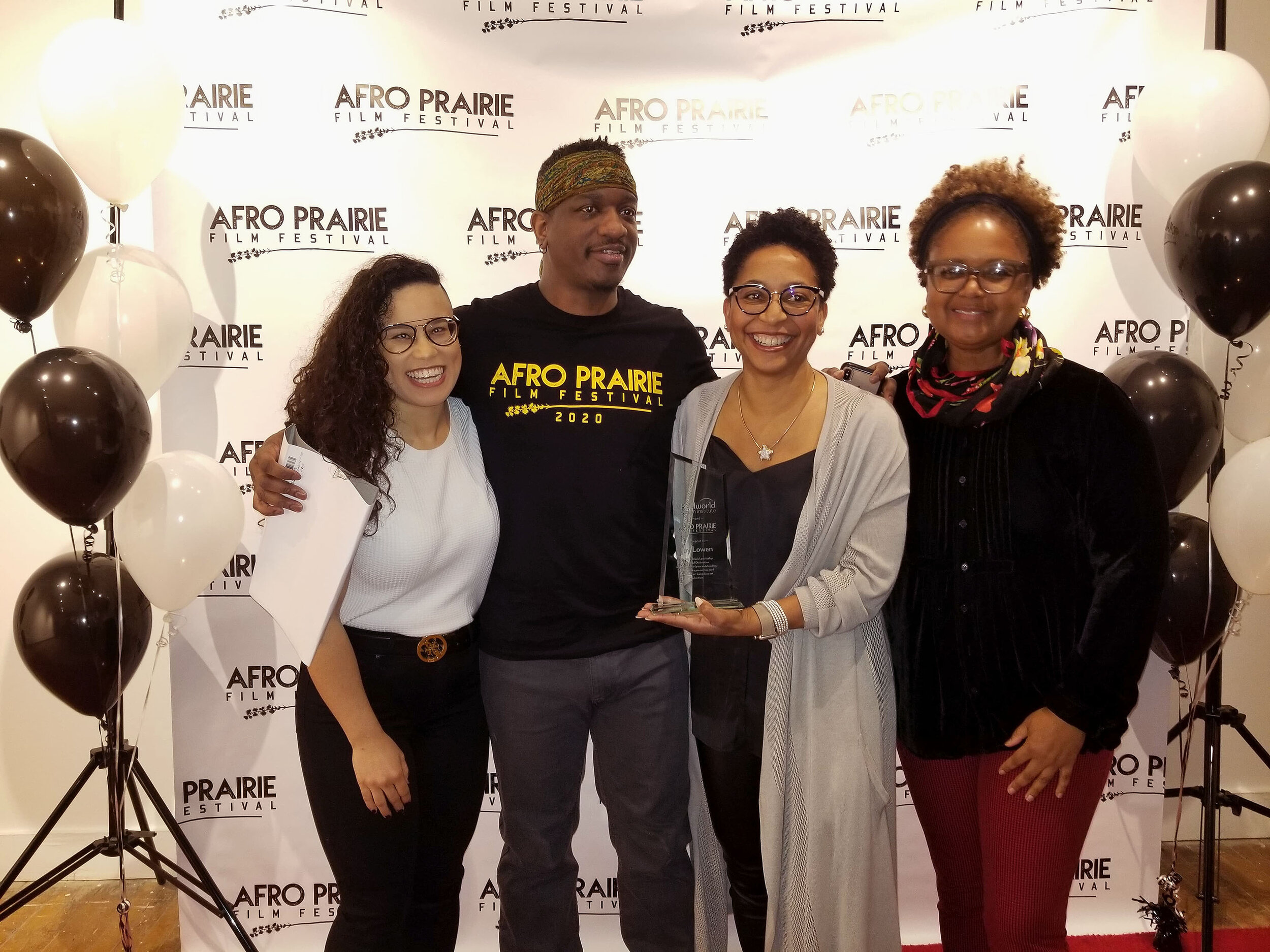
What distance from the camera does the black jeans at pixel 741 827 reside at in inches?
79.5

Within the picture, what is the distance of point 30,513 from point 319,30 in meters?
2.00

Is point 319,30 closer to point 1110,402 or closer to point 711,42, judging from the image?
point 711,42

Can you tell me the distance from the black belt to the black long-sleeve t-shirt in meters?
0.21

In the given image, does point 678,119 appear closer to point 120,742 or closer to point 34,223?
point 34,223

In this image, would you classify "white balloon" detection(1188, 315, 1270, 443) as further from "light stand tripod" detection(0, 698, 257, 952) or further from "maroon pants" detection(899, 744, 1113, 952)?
"light stand tripod" detection(0, 698, 257, 952)

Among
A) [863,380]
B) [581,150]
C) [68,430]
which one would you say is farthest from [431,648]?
[581,150]

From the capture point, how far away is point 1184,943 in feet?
9.30

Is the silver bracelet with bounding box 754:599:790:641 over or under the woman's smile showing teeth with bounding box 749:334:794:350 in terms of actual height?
under

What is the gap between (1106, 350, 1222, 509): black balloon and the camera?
8.04ft

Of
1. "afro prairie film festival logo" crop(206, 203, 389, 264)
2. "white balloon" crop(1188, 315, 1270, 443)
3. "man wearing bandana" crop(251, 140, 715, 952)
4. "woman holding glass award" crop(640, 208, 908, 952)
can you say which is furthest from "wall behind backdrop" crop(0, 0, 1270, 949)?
"woman holding glass award" crop(640, 208, 908, 952)

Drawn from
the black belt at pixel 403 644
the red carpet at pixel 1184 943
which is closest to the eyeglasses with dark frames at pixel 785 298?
the black belt at pixel 403 644

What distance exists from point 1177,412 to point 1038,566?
3.34 ft

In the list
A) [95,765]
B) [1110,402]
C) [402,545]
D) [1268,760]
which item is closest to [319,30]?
[402,545]

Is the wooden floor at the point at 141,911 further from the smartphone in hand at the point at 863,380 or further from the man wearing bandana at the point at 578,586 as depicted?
the smartphone in hand at the point at 863,380
